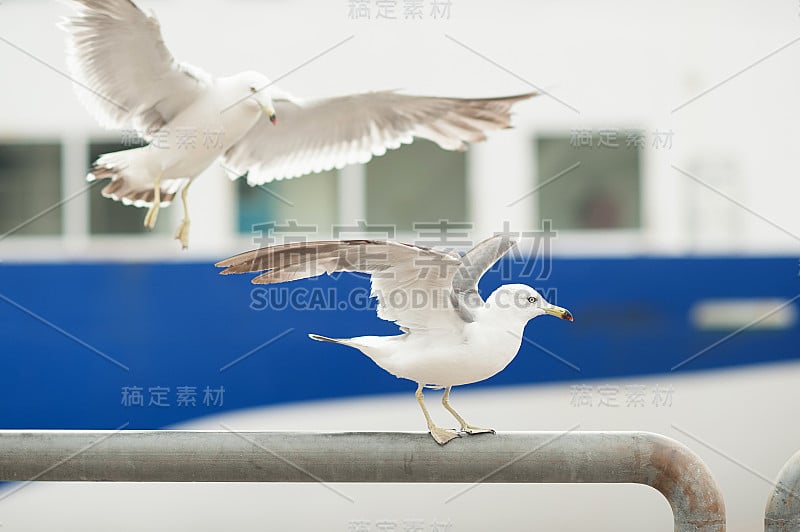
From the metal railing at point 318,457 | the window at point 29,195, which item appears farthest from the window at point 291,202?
the metal railing at point 318,457

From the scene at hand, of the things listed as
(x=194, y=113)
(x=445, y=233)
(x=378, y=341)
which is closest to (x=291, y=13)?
(x=445, y=233)

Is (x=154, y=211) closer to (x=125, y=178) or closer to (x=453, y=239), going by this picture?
(x=125, y=178)

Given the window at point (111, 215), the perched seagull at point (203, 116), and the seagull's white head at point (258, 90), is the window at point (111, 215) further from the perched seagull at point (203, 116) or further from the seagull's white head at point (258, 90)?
the seagull's white head at point (258, 90)

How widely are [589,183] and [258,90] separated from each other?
2.05m

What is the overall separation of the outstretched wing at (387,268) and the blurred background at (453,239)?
1.84m

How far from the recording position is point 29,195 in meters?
3.70

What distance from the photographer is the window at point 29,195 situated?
12.1 ft

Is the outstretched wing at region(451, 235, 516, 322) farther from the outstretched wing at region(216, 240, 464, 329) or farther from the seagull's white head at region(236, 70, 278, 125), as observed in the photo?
the seagull's white head at region(236, 70, 278, 125)

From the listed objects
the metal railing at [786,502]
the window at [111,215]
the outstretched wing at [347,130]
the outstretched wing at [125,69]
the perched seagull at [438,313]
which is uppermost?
the outstretched wing at [125,69]

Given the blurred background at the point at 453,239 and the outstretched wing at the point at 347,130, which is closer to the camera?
the outstretched wing at the point at 347,130

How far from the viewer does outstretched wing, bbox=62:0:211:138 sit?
199cm

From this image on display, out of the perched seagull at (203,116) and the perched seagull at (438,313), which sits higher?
the perched seagull at (203,116)

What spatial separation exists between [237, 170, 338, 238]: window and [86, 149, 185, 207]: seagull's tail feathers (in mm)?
A: 1408

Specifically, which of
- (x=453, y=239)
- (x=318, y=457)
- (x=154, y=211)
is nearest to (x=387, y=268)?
(x=318, y=457)
